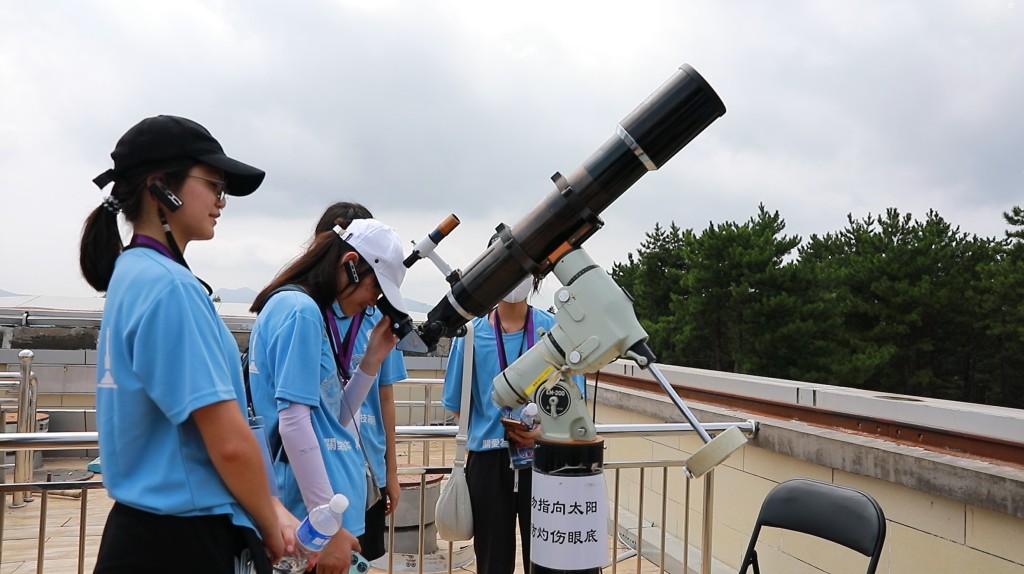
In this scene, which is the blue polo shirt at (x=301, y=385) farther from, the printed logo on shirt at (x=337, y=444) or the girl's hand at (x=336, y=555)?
the girl's hand at (x=336, y=555)

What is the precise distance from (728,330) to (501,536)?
2215 cm

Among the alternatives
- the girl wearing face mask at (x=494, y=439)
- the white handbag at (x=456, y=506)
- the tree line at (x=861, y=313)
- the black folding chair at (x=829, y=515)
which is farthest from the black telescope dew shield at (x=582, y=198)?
the tree line at (x=861, y=313)

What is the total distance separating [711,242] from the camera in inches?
919

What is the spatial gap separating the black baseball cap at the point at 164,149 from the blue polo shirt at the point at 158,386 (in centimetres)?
21

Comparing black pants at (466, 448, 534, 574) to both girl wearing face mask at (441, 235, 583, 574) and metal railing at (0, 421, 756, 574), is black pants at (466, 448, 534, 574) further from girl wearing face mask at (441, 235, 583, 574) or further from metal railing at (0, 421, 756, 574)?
metal railing at (0, 421, 756, 574)

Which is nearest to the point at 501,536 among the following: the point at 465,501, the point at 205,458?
the point at 465,501

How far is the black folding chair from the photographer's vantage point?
246cm

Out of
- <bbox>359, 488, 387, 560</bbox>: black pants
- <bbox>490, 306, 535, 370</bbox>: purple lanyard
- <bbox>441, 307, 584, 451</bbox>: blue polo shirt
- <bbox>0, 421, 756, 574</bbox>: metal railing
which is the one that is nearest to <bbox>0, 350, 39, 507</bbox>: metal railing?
<bbox>0, 421, 756, 574</bbox>: metal railing

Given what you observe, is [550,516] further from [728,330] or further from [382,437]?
[728,330]

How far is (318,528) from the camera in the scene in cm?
178

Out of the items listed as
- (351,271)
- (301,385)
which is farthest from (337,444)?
(351,271)

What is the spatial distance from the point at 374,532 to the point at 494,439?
2.15 feet

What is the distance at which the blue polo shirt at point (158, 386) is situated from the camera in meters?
1.45

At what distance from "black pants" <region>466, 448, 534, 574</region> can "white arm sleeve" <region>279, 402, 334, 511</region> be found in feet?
3.59
